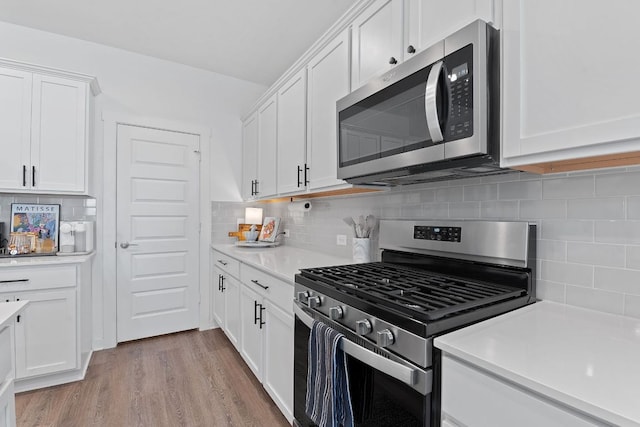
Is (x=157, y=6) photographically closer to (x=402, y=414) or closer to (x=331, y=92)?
(x=331, y=92)

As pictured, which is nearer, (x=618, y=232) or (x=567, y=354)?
(x=567, y=354)

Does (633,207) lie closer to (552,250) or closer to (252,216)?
(552,250)

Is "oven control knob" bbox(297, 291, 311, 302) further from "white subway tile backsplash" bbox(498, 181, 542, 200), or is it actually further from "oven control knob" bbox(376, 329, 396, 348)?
"white subway tile backsplash" bbox(498, 181, 542, 200)

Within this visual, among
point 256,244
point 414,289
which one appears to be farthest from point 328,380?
point 256,244

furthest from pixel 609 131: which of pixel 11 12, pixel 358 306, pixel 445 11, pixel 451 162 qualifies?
pixel 11 12

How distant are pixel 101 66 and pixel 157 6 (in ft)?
3.26

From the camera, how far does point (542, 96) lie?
36.6 inches

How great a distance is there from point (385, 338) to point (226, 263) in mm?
2119

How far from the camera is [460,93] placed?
108cm

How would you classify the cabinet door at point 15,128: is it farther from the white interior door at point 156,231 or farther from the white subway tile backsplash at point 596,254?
the white subway tile backsplash at point 596,254

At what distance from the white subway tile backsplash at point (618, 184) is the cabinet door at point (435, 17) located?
652mm

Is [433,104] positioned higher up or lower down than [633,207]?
higher up

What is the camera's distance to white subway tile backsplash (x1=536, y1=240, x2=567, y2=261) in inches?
45.5

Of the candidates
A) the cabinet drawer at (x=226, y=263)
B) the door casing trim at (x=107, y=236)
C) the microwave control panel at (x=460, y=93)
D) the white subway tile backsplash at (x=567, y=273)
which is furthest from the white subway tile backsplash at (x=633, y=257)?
the door casing trim at (x=107, y=236)
